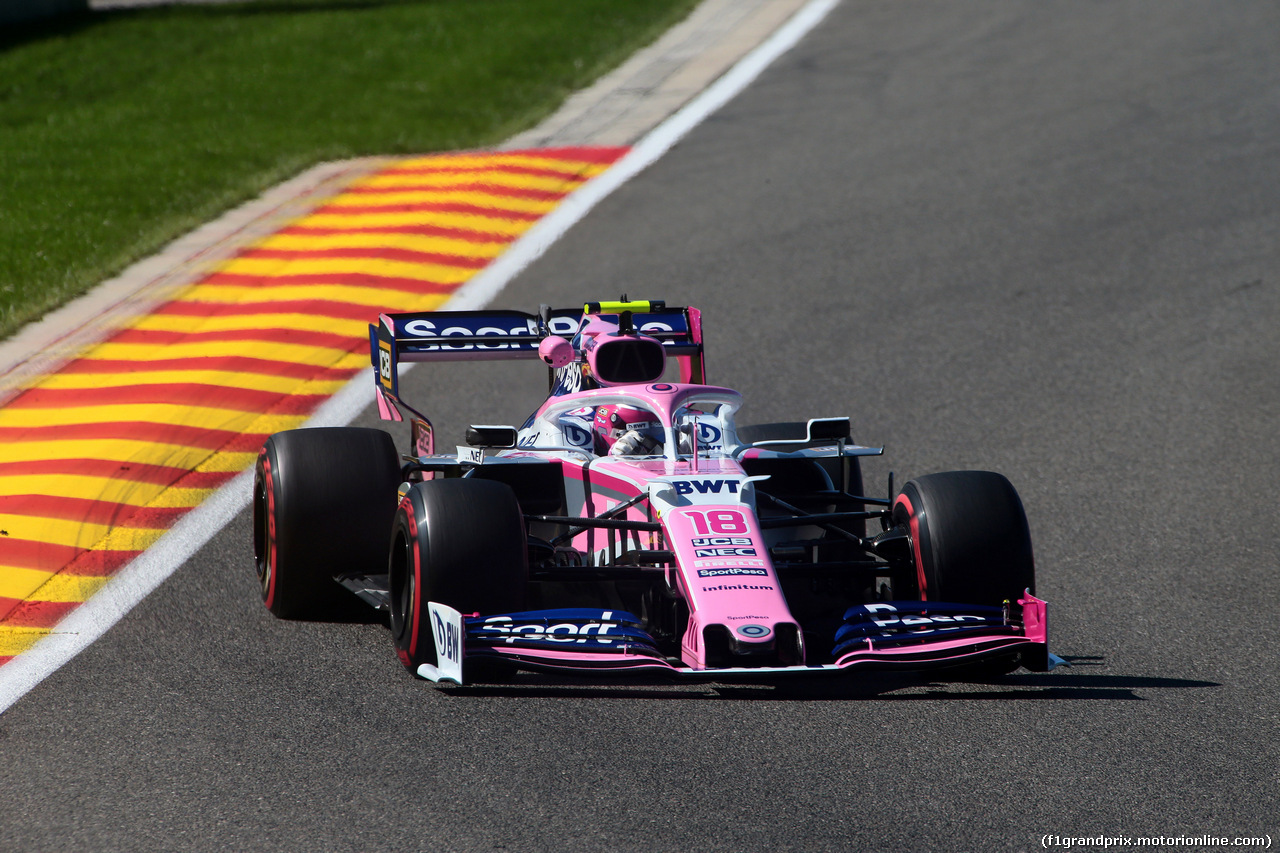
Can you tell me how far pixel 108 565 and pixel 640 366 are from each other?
2.77 m

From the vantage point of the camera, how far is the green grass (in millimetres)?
14047

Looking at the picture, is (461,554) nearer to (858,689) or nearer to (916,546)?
(858,689)

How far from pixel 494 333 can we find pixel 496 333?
10 mm

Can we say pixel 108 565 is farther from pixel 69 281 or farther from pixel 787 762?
pixel 69 281

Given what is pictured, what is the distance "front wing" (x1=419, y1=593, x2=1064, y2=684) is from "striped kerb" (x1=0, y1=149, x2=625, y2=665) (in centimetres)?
219

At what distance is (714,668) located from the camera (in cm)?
585

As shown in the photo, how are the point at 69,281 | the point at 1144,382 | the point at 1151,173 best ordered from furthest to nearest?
the point at 1151,173, the point at 69,281, the point at 1144,382

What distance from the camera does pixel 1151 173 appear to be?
607 inches

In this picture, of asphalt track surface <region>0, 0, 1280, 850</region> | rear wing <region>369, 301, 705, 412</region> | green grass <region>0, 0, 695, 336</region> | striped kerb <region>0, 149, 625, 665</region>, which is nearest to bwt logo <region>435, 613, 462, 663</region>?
asphalt track surface <region>0, 0, 1280, 850</region>

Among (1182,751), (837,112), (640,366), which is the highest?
(837,112)

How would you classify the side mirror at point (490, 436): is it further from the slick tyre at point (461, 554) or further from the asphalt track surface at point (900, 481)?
the asphalt track surface at point (900, 481)

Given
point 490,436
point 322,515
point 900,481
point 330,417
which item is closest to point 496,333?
point 490,436

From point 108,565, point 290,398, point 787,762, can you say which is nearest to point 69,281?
point 290,398

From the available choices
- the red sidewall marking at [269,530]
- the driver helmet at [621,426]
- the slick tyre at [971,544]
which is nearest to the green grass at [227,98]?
the red sidewall marking at [269,530]
